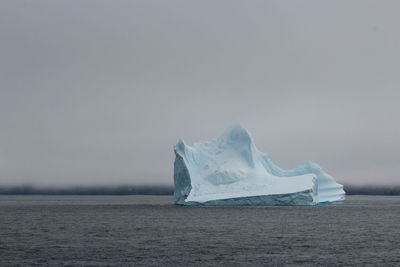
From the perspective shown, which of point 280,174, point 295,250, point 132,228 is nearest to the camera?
point 295,250

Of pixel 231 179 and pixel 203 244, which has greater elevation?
pixel 231 179

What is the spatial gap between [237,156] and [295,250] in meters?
28.6

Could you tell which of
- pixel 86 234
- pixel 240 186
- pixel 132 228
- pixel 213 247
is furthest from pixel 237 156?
pixel 213 247

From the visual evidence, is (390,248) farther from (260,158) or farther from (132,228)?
(260,158)

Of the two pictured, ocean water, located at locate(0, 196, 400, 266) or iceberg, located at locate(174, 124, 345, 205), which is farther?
iceberg, located at locate(174, 124, 345, 205)

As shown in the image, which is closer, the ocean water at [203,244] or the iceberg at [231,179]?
the ocean water at [203,244]

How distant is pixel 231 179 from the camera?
5228 centimetres

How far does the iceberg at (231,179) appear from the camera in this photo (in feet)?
163

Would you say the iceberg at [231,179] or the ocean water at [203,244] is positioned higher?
the iceberg at [231,179]

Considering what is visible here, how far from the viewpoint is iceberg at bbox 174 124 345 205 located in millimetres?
49812

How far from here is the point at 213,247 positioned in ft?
90.4

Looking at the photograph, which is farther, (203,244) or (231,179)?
(231,179)

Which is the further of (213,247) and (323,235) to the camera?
(323,235)

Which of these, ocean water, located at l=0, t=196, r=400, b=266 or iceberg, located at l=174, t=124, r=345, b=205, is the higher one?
iceberg, located at l=174, t=124, r=345, b=205
